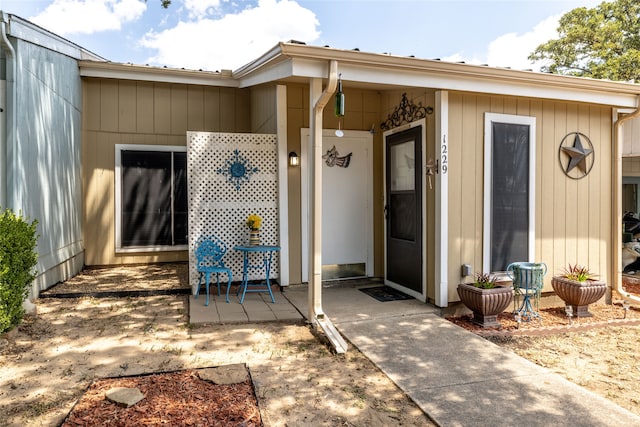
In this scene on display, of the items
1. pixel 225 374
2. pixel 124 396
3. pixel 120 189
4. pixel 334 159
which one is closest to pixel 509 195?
pixel 334 159

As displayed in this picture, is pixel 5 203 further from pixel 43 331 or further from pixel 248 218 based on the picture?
pixel 248 218

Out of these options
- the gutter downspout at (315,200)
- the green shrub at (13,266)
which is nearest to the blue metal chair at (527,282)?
the gutter downspout at (315,200)

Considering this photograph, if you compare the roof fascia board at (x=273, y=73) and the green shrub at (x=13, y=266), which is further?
the roof fascia board at (x=273, y=73)

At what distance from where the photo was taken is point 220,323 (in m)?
4.00

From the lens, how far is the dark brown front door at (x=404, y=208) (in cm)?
473

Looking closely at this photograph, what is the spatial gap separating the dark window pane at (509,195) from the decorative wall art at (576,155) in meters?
0.58

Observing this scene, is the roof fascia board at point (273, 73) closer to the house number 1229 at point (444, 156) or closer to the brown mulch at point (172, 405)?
the house number 1229 at point (444, 156)

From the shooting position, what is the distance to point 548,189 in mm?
4961

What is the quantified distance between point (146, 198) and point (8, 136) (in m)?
2.58

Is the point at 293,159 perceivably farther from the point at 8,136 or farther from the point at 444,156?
the point at 8,136

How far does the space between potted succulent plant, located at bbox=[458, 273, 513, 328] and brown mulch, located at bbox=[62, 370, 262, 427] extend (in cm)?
244

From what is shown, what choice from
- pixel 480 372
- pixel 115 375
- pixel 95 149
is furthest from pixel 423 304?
pixel 95 149

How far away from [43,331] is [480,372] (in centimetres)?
361

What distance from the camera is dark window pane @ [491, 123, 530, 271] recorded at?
4.70 meters
